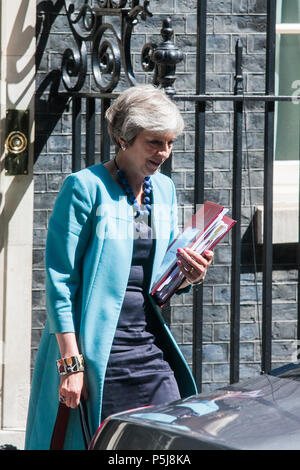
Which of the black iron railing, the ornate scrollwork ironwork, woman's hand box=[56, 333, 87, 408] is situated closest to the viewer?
woman's hand box=[56, 333, 87, 408]

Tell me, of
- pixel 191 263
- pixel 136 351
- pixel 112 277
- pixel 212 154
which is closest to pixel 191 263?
pixel 191 263

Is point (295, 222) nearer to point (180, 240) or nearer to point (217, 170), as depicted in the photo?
point (217, 170)

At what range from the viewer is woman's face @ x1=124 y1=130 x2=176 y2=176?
3.78 meters

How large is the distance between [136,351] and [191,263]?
419mm

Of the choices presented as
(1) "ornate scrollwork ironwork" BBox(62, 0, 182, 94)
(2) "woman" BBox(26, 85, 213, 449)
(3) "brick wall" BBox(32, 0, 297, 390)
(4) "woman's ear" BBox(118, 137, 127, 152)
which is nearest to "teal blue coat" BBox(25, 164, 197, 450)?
(2) "woman" BBox(26, 85, 213, 449)

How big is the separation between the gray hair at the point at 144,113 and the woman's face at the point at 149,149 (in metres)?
0.02

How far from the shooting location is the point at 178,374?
13.3ft

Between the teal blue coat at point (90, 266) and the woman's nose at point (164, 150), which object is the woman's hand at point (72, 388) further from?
the woman's nose at point (164, 150)

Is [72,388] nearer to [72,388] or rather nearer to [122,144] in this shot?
[72,388]

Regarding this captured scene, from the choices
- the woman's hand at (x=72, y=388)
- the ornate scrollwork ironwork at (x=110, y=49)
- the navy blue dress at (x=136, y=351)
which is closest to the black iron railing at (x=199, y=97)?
the ornate scrollwork ironwork at (x=110, y=49)

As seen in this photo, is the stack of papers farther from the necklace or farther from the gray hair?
the gray hair

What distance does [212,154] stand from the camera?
585 centimetres
